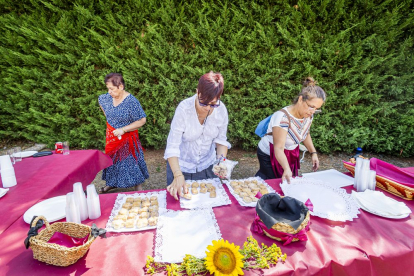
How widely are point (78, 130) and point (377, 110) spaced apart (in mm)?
5897

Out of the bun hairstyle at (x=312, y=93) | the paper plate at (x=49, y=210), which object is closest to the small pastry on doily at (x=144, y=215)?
the paper plate at (x=49, y=210)

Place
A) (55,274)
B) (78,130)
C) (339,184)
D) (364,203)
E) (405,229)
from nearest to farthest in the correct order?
(55,274), (405,229), (364,203), (339,184), (78,130)

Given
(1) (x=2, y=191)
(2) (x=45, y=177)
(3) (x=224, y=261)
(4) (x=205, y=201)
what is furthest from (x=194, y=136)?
(1) (x=2, y=191)

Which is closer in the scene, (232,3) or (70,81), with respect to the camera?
(232,3)

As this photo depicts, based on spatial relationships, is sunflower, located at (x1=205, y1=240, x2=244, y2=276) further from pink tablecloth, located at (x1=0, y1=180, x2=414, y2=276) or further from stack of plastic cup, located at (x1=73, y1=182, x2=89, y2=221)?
stack of plastic cup, located at (x1=73, y1=182, x2=89, y2=221)

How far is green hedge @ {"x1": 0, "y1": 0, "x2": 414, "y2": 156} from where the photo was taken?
14.0 ft

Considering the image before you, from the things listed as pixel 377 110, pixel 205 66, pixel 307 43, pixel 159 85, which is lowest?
pixel 377 110

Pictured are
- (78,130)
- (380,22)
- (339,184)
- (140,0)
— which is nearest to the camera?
(339,184)

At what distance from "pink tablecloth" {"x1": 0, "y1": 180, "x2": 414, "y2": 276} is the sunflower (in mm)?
109

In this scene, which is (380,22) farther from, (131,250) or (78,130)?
(78,130)

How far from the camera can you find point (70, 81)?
184 inches

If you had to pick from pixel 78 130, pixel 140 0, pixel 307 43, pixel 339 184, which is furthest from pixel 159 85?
pixel 339 184

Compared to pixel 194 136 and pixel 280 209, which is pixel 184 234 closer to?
pixel 280 209

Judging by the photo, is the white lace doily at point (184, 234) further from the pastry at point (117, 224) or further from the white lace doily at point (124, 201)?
the pastry at point (117, 224)
